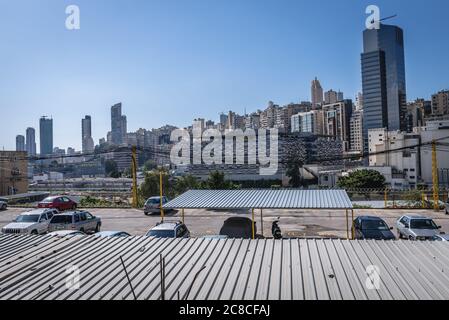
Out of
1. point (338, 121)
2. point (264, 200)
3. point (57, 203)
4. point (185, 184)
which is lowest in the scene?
point (57, 203)

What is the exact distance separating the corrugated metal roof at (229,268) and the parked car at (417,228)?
330 inches

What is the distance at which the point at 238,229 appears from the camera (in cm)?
1761

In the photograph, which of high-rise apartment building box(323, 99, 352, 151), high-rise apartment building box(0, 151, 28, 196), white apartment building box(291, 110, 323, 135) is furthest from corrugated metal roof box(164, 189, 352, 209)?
high-rise apartment building box(323, 99, 352, 151)

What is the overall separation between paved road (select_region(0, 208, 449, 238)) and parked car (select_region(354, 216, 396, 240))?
90.4 inches

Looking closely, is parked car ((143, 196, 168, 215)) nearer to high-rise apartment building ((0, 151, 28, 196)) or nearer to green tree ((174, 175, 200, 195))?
green tree ((174, 175, 200, 195))

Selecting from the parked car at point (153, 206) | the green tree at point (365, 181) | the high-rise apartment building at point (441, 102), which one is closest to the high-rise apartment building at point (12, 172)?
the parked car at point (153, 206)

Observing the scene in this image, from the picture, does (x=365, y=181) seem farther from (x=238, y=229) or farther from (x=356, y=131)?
(x=356, y=131)

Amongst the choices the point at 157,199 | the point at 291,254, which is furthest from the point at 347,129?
the point at 291,254

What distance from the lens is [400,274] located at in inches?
259

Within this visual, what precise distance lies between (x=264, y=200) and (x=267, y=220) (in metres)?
6.88

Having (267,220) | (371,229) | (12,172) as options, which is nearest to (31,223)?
(267,220)

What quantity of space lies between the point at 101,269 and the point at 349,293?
4.28 metres

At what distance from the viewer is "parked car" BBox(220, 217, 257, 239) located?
17438 mm
